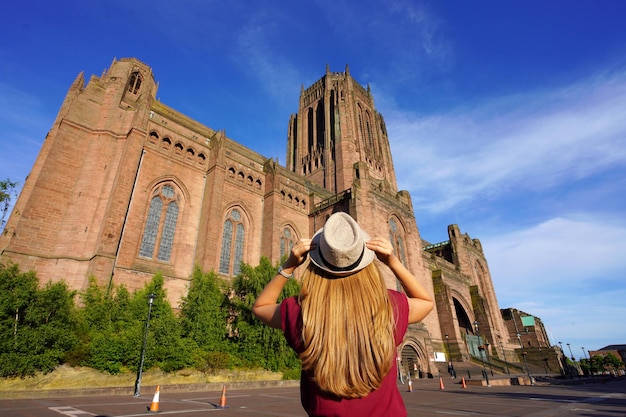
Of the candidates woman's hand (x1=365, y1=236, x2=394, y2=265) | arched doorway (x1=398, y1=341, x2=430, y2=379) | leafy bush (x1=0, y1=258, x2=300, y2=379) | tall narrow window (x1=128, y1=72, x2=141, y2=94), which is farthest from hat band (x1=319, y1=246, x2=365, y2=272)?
tall narrow window (x1=128, y1=72, x2=141, y2=94)

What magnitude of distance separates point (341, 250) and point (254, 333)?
715 inches

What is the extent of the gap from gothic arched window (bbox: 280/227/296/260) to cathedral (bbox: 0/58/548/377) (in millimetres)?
149

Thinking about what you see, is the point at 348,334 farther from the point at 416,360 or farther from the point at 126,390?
the point at 416,360

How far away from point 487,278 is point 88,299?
48578mm

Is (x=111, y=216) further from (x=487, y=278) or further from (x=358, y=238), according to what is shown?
(x=487, y=278)

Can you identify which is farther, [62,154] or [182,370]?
[62,154]

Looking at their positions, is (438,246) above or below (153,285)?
above

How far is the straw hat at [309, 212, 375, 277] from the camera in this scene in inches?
63.4

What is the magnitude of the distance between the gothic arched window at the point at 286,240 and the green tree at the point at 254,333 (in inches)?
336

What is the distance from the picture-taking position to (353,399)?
1501mm

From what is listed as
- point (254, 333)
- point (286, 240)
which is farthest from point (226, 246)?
point (254, 333)

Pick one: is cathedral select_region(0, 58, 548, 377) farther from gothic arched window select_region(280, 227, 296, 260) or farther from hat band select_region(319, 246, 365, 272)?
hat band select_region(319, 246, 365, 272)

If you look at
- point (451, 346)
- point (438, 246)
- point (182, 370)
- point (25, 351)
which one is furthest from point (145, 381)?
point (438, 246)

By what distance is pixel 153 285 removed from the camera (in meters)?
17.1
